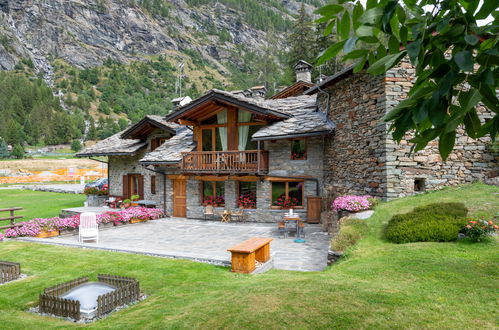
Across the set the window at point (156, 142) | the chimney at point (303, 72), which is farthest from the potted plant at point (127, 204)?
the chimney at point (303, 72)

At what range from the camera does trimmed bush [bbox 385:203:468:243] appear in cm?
845

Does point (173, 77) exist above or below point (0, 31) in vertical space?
below

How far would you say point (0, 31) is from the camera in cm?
12962

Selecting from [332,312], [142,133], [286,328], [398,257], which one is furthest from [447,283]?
[142,133]

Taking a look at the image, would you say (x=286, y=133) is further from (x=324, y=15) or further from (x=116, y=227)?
(x=324, y=15)

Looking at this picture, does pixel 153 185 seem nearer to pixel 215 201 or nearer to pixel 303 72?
pixel 215 201

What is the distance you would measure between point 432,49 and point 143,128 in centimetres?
2265

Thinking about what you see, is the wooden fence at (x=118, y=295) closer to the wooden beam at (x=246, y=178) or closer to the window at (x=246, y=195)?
the wooden beam at (x=246, y=178)

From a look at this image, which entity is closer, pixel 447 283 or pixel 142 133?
pixel 447 283

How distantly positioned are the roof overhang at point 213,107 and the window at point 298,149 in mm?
1533

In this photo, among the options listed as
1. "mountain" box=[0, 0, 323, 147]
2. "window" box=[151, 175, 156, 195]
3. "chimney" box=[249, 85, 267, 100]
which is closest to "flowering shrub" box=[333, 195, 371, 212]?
"chimney" box=[249, 85, 267, 100]

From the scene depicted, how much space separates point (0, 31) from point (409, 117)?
168 meters

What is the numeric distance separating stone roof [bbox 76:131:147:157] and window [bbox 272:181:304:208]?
1026 centimetres

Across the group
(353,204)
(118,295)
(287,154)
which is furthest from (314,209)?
(118,295)
